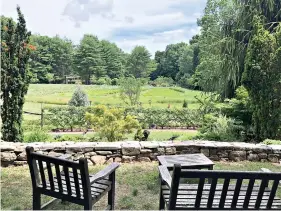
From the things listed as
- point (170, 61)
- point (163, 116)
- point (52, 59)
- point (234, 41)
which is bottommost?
point (163, 116)

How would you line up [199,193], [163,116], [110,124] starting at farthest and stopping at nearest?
[163,116] < [110,124] < [199,193]

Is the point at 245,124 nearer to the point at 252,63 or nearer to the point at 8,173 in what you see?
the point at 252,63

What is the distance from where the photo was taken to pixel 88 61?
3956cm

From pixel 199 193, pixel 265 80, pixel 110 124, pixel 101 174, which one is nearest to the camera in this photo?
pixel 199 193

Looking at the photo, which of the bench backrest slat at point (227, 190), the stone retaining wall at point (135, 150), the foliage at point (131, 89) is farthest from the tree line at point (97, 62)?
the bench backrest slat at point (227, 190)

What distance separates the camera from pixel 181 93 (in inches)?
1167

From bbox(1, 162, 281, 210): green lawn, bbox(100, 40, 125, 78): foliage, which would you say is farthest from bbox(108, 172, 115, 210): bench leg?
bbox(100, 40, 125, 78): foliage

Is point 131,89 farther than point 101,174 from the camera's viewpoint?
Yes

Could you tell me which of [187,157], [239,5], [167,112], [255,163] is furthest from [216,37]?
[187,157]

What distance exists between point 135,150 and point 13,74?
3731 mm

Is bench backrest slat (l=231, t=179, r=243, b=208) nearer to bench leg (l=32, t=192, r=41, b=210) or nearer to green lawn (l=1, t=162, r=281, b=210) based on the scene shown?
green lawn (l=1, t=162, r=281, b=210)

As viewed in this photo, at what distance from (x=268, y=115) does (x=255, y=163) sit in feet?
9.26

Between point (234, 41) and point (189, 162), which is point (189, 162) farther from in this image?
point (234, 41)

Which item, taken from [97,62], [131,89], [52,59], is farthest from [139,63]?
[131,89]
